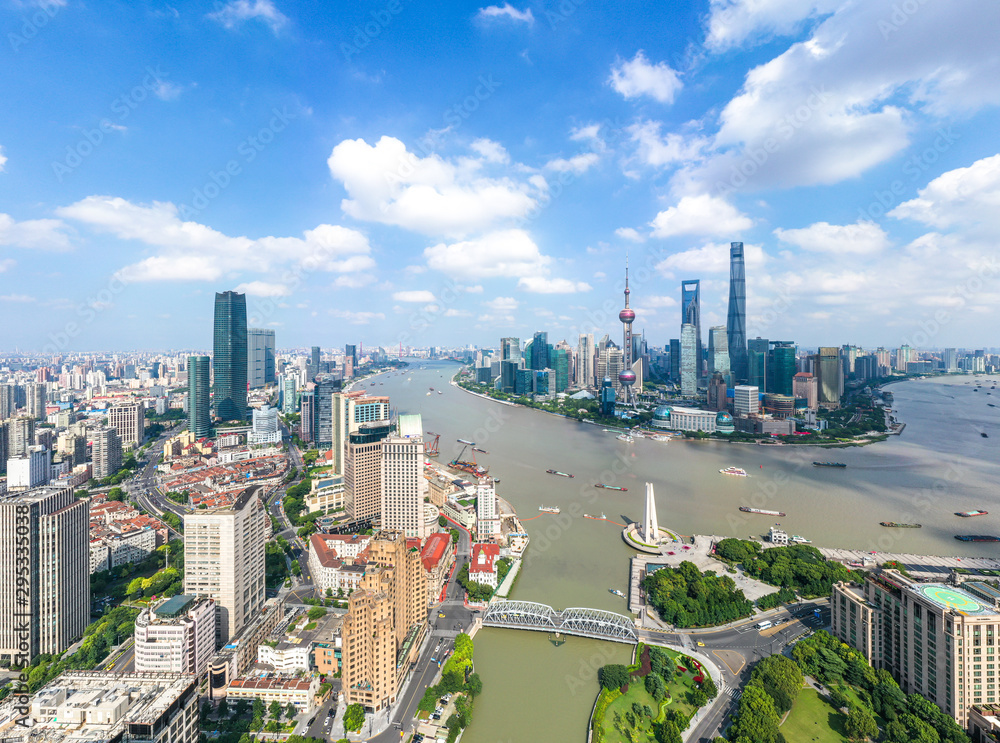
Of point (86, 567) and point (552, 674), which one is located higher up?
point (86, 567)

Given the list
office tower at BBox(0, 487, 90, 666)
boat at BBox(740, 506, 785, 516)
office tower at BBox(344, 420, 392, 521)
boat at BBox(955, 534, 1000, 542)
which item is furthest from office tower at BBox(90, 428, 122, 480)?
boat at BBox(955, 534, 1000, 542)

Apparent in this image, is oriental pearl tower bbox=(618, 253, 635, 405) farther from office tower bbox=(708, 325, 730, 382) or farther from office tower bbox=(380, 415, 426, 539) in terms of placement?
office tower bbox=(380, 415, 426, 539)

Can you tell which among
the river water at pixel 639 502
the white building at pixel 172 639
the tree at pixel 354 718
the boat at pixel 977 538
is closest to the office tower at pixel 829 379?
the river water at pixel 639 502

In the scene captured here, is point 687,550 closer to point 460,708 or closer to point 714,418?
point 460,708

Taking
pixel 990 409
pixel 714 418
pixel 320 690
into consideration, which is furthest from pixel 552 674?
pixel 990 409

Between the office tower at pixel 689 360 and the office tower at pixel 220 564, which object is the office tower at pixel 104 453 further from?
the office tower at pixel 689 360
